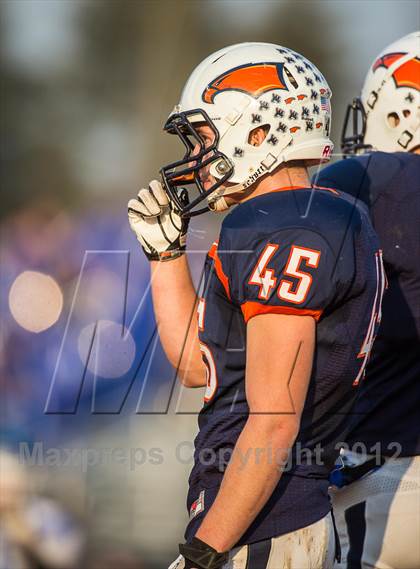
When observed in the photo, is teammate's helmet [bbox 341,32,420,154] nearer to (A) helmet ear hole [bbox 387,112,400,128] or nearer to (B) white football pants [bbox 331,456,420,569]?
(A) helmet ear hole [bbox 387,112,400,128]

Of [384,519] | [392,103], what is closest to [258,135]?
[392,103]

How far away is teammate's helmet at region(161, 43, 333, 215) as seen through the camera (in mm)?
2496

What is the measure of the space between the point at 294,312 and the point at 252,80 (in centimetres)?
75

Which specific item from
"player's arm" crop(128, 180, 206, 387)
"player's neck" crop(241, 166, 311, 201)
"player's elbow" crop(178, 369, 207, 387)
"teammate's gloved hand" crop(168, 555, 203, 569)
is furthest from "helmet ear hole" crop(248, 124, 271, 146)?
"teammate's gloved hand" crop(168, 555, 203, 569)

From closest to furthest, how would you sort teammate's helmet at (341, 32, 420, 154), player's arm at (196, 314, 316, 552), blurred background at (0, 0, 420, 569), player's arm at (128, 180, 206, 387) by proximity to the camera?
player's arm at (196, 314, 316, 552)
player's arm at (128, 180, 206, 387)
teammate's helmet at (341, 32, 420, 154)
blurred background at (0, 0, 420, 569)

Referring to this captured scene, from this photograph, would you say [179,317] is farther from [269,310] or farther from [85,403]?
[85,403]

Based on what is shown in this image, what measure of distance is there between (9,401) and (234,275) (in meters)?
3.44

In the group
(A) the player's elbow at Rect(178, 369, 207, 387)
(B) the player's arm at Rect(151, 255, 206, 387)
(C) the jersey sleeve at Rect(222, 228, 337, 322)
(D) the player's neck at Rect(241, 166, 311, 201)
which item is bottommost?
(A) the player's elbow at Rect(178, 369, 207, 387)

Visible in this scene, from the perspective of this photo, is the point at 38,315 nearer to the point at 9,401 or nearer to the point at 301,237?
the point at 9,401

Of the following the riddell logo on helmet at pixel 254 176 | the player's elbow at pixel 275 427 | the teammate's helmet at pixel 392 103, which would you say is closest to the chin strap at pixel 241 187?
the riddell logo on helmet at pixel 254 176

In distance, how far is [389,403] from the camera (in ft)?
10.2

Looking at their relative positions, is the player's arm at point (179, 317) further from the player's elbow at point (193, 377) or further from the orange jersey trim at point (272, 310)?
the orange jersey trim at point (272, 310)

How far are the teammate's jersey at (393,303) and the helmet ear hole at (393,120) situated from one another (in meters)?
0.34

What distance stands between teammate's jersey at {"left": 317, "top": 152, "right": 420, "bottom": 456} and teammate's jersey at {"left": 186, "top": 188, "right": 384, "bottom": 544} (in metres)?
0.56
